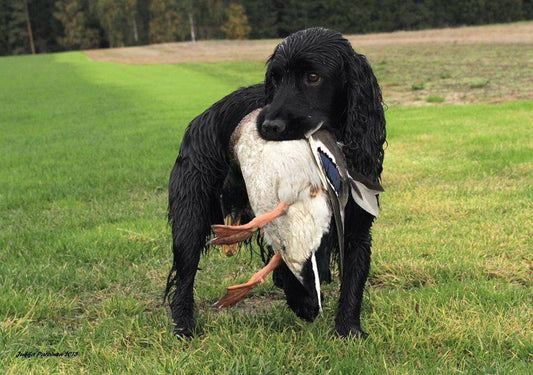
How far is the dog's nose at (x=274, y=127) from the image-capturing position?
2.62 m

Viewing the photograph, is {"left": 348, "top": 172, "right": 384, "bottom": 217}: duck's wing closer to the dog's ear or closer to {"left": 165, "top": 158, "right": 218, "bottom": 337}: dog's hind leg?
the dog's ear

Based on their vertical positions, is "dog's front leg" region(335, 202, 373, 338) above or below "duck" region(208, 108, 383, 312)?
below

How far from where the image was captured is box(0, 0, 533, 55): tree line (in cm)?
7256

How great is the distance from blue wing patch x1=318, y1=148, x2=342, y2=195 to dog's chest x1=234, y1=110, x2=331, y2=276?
0.04 metres

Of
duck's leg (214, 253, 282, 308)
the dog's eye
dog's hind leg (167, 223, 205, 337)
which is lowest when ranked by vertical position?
dog's hind leg (167, 223, 205, 337)

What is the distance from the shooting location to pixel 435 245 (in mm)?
4699

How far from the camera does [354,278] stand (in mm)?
3201

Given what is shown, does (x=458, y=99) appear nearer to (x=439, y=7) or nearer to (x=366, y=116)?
(x=366, y=116)

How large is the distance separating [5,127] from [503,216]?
11.9 metres

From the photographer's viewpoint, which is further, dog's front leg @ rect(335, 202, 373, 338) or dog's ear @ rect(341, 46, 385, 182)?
dog's front leg @ rect(335, 202, 373, 338)

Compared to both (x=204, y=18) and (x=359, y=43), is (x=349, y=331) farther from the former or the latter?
(x=204, y=18)

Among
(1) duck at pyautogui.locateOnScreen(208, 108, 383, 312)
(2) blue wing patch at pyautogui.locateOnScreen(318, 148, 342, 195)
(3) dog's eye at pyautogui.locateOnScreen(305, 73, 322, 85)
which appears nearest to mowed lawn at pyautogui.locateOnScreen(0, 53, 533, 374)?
(1) duck at pyautogui.locateOnScreen(208, 108, 383, 312)

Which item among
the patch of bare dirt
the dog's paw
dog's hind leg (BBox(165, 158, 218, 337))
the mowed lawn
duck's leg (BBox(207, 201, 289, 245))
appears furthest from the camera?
the patch of bare dirt

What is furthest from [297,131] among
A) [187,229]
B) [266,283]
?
[266,283]
